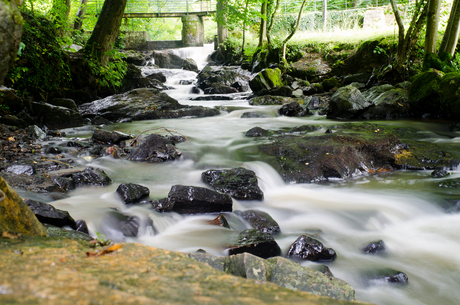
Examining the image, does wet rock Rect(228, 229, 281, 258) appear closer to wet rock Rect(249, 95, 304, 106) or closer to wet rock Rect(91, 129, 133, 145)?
wet rock Rect(91, 129, 133, 145)

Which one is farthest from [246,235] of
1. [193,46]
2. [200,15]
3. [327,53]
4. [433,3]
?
[200,15]

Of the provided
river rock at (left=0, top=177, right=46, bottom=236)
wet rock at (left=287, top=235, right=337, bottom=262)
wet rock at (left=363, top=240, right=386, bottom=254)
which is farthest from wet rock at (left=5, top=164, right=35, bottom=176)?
wet rock at (left=363, top=240, right=386, bottom=254)

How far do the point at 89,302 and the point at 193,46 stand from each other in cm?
2919

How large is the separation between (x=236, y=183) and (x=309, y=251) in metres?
1.59

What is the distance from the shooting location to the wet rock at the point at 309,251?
2.89 metres

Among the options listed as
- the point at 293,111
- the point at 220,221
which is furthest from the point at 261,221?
the point at 293,111

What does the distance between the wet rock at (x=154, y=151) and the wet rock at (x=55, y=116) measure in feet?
11.2

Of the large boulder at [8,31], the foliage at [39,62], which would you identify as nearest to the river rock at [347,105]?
the foliage at [39,62]

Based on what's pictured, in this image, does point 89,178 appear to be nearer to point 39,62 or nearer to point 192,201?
Result: point 192,201

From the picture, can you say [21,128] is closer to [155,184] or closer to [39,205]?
[155,184]

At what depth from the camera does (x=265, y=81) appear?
14234 millimetres

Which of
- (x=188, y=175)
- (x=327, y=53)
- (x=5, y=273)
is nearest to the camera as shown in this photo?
(x=5, y=273)

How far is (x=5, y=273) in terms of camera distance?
110cm

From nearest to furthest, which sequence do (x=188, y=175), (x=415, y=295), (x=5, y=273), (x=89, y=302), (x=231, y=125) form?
(x=89, y=302) < (x=5, y=273) < (x=415, y=295) < (x=188, y=175) < (x=231, y=125)
